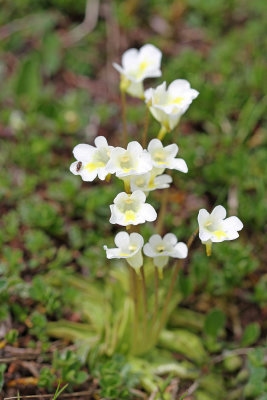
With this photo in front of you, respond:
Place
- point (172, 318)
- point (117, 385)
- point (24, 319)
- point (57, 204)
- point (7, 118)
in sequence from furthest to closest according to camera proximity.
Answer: point (7, 118), point (57, 204), point (172, 318), point (24, 319), point (117, 385)

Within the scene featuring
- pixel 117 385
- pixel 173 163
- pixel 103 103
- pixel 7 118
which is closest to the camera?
pixel 173 163

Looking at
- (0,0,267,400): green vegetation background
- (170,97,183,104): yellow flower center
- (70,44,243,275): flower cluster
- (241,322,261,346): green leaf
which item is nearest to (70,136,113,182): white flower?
(70,44,243,275): flower cluster

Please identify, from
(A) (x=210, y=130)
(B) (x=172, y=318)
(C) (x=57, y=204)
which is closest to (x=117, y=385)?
(B) (x=172, y=318)

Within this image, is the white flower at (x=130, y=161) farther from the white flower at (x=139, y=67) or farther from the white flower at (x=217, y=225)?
the white flower at (x=139, y=67)

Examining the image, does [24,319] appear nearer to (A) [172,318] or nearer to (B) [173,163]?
(A) [172,318]

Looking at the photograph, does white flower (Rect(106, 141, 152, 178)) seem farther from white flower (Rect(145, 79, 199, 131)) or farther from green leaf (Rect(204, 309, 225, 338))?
green leaf (Rect(204, 309, 225, 338))

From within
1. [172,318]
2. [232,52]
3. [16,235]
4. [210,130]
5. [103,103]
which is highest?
[232,52]
